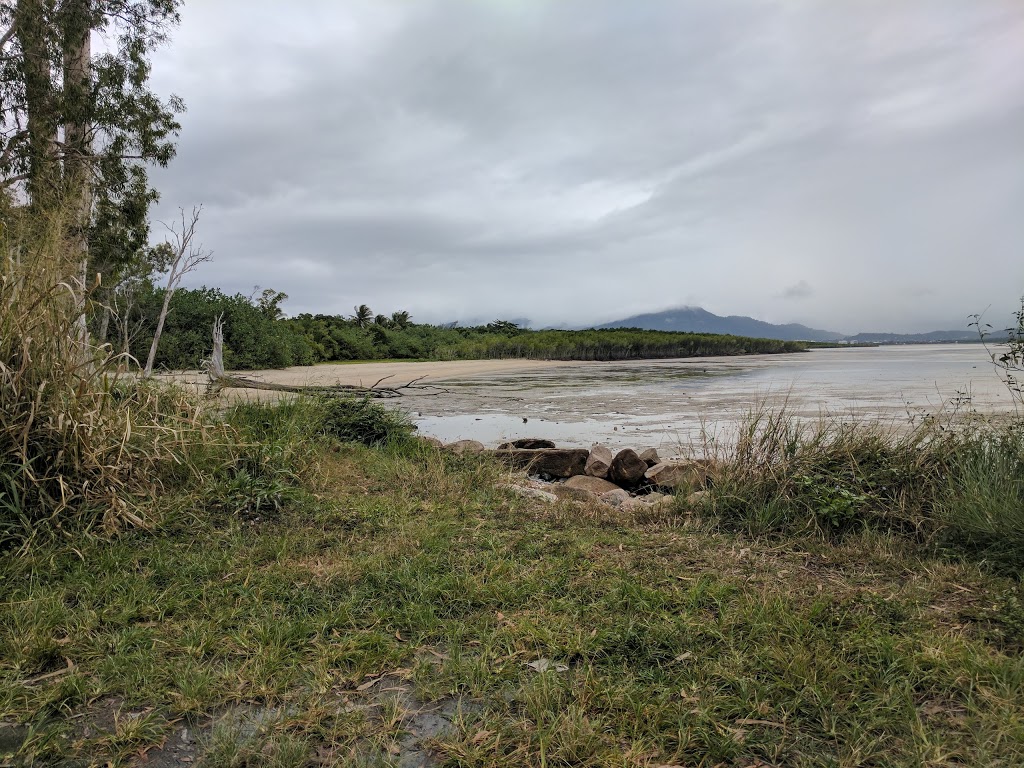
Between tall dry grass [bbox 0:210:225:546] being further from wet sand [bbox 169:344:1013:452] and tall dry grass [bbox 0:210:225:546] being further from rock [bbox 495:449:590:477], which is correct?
rock [bbox 495:449:590:477]

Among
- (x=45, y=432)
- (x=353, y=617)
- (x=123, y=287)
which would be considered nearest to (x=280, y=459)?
(x=45, y=432)

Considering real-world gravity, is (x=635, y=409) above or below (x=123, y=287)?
below

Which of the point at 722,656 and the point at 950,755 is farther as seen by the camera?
the point at 722,656

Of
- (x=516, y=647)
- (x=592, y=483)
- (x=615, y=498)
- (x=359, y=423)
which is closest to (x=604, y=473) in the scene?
(x=592, y=483)

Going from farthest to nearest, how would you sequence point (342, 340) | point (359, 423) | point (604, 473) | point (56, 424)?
point (342, 340) → point (359, 423) → point (604, 473) → point (56, 424)

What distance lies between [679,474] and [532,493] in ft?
5.89

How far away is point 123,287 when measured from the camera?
1563 cm

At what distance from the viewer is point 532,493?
245 inches

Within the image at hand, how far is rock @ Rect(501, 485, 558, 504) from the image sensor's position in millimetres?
6012

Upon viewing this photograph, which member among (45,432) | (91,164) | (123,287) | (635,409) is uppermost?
(91,164)

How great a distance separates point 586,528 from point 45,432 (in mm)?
4094

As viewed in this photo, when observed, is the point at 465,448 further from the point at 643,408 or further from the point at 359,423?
the point at 643,408

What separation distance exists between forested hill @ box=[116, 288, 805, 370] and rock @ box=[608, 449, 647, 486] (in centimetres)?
708

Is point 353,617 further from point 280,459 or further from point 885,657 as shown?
point 280,459
